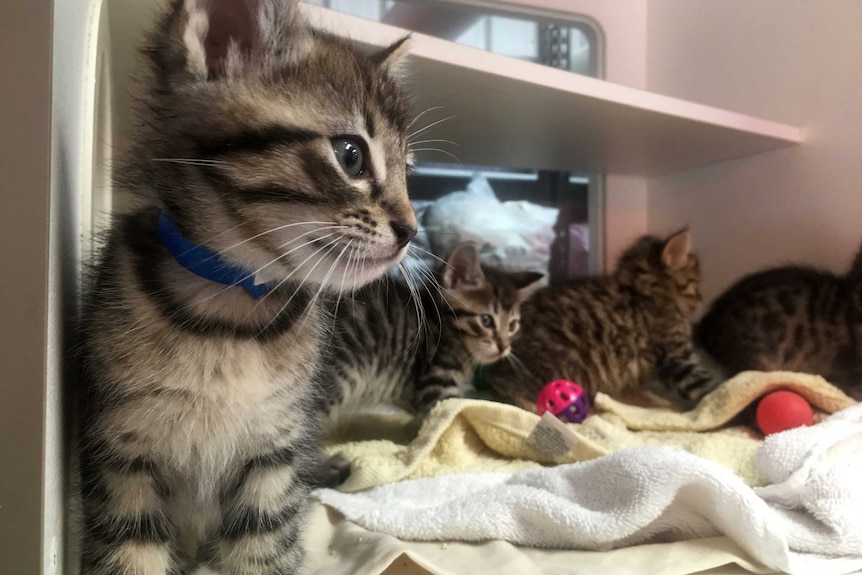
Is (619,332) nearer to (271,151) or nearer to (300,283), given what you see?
(300,283)

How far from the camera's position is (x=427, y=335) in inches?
59.4

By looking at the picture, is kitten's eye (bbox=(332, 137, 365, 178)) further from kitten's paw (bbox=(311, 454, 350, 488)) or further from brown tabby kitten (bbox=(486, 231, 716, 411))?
brown tabby kitten (bbox=(486, 231, 716, 411))

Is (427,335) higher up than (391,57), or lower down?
lower down

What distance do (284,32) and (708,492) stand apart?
697 mm

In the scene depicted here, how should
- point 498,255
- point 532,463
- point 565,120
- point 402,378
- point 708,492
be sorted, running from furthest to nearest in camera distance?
point 498,255 < point 402,378 < point 565,120 < point 532,463 < point 708,492

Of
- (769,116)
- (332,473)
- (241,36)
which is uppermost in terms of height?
(769,116)

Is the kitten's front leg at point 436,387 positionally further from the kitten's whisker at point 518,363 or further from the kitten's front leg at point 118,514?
the kitten's front leg at point 118,514

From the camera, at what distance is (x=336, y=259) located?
0.64 metres

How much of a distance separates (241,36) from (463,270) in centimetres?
96

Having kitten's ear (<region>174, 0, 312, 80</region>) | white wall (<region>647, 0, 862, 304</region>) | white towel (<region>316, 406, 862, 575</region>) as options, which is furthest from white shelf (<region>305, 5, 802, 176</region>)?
white towel (<region>316, 406, 862, 575</region>)

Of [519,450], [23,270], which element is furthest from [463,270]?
[23,270]

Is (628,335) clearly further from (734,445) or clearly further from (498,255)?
(734,445)

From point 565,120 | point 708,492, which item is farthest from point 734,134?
point 708,492

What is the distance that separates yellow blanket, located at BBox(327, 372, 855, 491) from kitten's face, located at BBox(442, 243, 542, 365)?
24 cm
